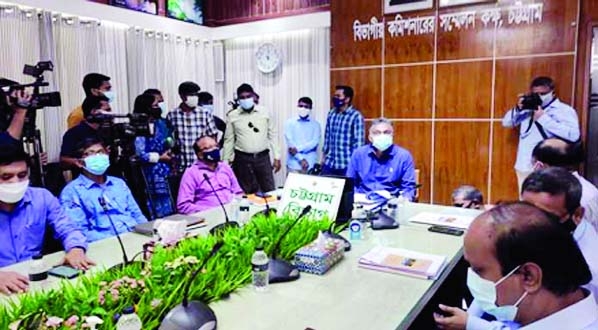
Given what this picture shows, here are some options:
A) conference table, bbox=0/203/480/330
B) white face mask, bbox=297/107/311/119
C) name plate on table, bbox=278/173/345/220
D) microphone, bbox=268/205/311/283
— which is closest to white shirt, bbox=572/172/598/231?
conference table, bbox=0/203/480/330

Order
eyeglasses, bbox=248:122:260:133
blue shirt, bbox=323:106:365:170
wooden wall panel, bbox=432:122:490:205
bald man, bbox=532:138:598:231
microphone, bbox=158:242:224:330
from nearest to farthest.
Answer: microphone, bbox=158:242:224:330, bald man, bbox=532:138:598:231, wooden wall panel, bbox=432:122:490:205, blue shirt, bbox=323:106:365:170, eyeglasses, bbox=248:122:260:133

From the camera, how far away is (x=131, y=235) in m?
2.18

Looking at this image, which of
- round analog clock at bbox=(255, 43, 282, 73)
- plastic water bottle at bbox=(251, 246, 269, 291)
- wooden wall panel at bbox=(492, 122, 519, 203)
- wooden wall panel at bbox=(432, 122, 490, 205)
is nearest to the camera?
plastic water bottle at bbox=(251, 246, 269, 291)

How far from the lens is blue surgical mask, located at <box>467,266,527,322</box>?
3.63ft

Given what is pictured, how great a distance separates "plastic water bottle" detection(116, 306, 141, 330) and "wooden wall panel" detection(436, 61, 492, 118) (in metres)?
4.27

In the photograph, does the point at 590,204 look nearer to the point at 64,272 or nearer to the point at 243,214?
the point at 243,214

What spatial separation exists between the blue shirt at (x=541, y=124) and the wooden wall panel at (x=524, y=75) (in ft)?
0.39

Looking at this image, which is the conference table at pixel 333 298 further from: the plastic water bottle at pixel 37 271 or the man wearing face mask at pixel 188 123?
the man wearing face mask at pixel 188 123

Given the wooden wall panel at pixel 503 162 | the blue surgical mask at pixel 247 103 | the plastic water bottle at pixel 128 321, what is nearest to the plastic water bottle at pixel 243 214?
the plastic water bottle at pixel 128 321

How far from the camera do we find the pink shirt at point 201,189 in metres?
2.95

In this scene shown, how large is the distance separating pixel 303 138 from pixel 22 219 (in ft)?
11.8

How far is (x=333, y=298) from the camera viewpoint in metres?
1.42

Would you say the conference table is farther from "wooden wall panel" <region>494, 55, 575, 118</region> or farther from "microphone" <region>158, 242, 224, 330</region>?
"wooden wall panel" <region>494, 55, 575, 118</region>

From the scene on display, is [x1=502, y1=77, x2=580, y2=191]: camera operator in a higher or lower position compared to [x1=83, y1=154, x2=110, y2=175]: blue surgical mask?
higher
